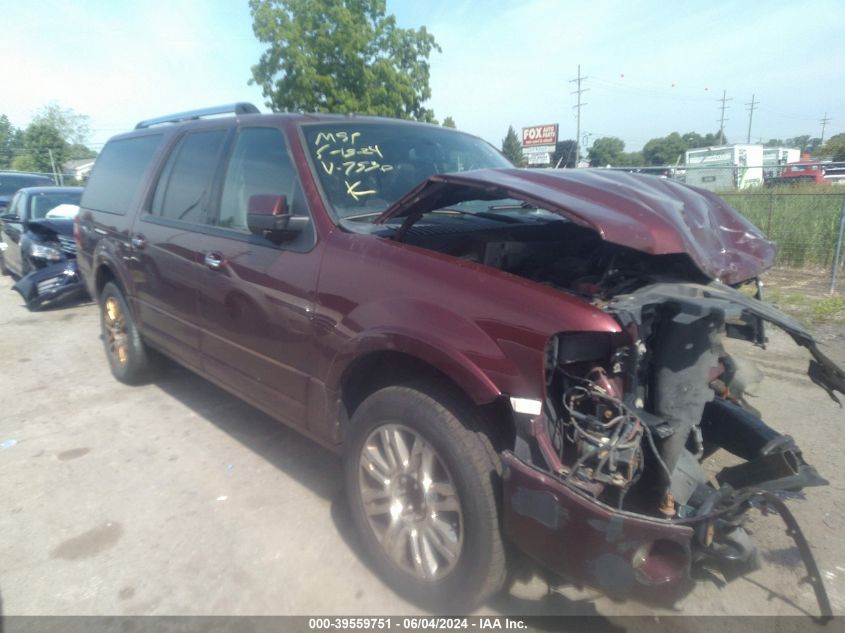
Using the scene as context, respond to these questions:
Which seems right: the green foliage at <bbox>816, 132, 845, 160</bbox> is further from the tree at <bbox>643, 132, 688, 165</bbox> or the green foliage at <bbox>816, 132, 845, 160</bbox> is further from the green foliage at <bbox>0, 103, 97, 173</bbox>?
the green foliage at <bbox>0, 103, 97, 173</bbox>

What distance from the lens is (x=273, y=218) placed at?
107 inches

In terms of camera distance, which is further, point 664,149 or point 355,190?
point 664,149

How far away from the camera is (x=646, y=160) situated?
Answer: 6538 cm

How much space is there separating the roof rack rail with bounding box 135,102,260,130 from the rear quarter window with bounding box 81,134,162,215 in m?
0.21

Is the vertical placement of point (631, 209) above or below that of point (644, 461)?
above

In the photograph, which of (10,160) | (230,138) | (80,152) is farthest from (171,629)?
(80,152)

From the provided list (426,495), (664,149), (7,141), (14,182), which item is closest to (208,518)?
(426,495)

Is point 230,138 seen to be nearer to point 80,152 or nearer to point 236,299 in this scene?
point 236,299

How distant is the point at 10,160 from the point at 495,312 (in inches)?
2723

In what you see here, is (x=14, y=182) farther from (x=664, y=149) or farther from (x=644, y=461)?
(x=664, y=149)

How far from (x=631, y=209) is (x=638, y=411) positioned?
76 cm

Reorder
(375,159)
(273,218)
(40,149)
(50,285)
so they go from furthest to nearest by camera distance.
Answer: (40,149) < (50,285) < (375,159) < (273,218)

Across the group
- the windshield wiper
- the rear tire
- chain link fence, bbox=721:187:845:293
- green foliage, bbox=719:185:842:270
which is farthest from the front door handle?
chain link fence, bbox=721:187:845:293

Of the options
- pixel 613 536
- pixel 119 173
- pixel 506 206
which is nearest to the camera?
pixel 613 536
